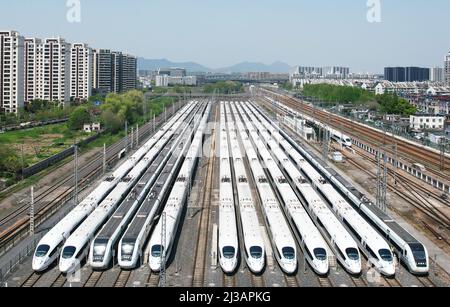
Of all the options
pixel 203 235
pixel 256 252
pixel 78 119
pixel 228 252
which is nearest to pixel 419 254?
pixel 256 252

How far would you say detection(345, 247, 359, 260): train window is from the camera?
1438 centimetres

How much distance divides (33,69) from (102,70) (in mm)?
18055

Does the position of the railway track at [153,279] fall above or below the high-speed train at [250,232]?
below

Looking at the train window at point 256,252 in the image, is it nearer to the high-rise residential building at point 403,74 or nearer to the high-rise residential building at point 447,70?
the high-rise residential building at point 447,70

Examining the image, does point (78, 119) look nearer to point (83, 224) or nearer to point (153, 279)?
point (83, 224)

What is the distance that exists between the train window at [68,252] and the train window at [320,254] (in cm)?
681

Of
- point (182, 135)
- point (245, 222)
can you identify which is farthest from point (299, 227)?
point (182, 135)

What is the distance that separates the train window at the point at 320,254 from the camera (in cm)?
1426

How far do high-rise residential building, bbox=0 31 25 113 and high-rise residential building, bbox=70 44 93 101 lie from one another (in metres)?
13.0

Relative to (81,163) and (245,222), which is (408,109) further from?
(245,222)

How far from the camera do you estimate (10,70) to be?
59.7 metres

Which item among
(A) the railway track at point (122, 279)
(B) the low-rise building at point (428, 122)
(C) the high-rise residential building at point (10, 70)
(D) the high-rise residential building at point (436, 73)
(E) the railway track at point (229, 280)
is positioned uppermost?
(D) the high-rise residential building at point (436, 73)

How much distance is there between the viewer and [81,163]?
107ft

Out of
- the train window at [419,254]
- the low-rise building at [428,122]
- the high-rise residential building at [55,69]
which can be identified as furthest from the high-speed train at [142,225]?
the high-rise residential building at [55,69]
